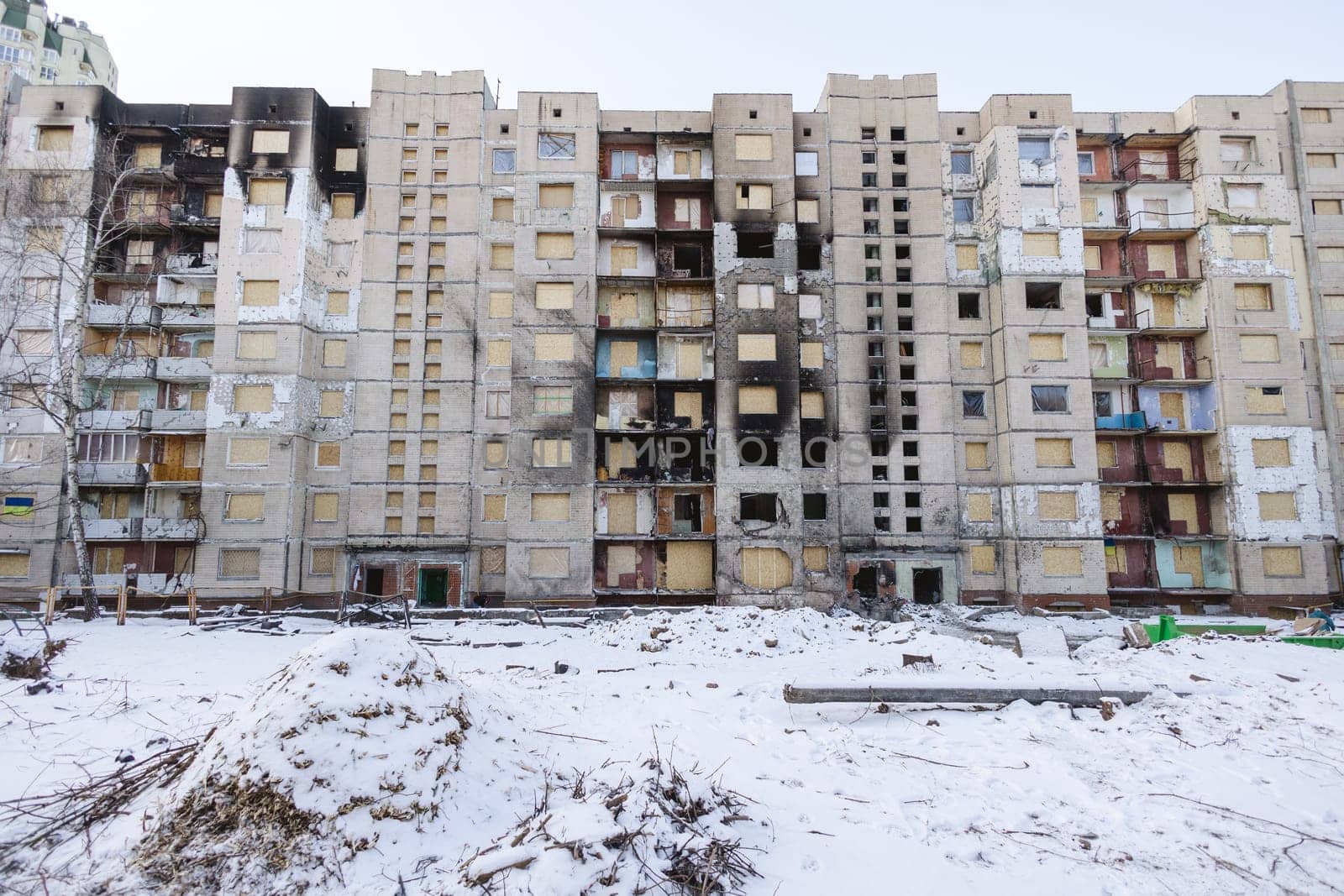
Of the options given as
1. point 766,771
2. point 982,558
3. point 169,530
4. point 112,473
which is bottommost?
point 766,771

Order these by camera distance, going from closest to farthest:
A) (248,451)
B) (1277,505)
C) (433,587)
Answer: (248,451)
(1277,505)
(433,587)

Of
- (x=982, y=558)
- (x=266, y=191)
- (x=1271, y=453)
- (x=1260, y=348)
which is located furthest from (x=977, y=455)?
(x=266, y=191)

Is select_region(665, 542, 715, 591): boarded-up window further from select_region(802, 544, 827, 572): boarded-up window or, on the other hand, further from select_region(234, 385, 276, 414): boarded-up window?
select_region(234, 385, 276, 414): boarded-up window

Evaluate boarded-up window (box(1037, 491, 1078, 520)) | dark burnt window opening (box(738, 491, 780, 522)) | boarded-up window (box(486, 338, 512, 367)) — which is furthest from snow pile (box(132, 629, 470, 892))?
boarded-up window (box(1037, 491, 1078, 520))

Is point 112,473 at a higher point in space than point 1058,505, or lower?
higher

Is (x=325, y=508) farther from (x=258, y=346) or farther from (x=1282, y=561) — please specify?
(x=1282, y=561)

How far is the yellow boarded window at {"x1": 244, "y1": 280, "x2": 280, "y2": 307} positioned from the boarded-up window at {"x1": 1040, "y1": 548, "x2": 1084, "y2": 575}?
40.8m

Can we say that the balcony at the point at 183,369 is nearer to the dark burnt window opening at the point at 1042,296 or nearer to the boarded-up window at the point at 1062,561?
the dark burnt window opening at the point at 1042,296

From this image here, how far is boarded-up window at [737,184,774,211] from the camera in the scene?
112ft

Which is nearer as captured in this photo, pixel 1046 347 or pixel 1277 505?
pixel 1277 505

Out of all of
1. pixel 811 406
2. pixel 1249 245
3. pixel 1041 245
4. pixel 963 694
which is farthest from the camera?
pixel 1249 245

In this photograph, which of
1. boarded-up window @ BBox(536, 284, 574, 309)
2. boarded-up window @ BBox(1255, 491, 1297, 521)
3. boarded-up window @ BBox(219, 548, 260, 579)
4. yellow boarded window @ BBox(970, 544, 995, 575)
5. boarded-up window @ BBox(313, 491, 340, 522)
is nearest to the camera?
boarded-up window @ BBox(219, 548, 260, 579)

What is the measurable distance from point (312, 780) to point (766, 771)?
18.6ft

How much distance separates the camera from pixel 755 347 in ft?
108
